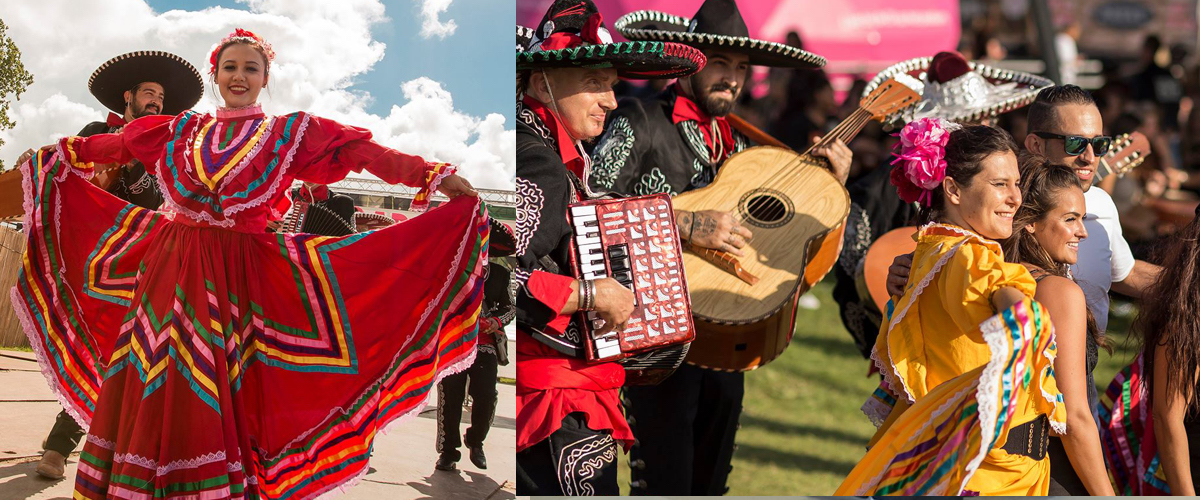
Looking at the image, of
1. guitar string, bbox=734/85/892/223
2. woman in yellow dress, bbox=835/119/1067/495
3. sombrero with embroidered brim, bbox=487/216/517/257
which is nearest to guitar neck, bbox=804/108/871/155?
guitar string, bbox=734/85/892/223

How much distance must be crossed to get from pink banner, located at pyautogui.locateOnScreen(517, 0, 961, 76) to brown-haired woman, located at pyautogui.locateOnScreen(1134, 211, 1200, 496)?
8.75m

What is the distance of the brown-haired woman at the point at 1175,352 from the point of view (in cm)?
421

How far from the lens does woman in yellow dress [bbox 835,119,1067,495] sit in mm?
3195

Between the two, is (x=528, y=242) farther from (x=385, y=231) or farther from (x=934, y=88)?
(x=934, y=88)

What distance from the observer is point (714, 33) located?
529 centimetres

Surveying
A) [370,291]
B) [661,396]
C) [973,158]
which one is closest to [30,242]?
[370,291]

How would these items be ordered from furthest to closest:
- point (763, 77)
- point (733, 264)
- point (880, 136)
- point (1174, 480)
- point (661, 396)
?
1. point (763, 77)
2. point (880, 136)
3. point (661, 396)
4. point (733, 264)
5. point (1174, 480)

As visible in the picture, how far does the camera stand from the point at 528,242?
3750 mm

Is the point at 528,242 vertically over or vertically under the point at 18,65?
under

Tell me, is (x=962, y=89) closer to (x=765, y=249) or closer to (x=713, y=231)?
(x=765, y=249)

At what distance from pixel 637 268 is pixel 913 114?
7.40ft

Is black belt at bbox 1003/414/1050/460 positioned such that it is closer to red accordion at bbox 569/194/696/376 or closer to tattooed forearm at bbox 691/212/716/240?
red accordion at bbox 569/194/696/376

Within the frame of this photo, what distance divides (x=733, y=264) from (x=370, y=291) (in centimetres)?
147

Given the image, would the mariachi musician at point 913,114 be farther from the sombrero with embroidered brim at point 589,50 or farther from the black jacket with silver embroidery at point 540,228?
the black jacket with silver embroidery at point 540,228
